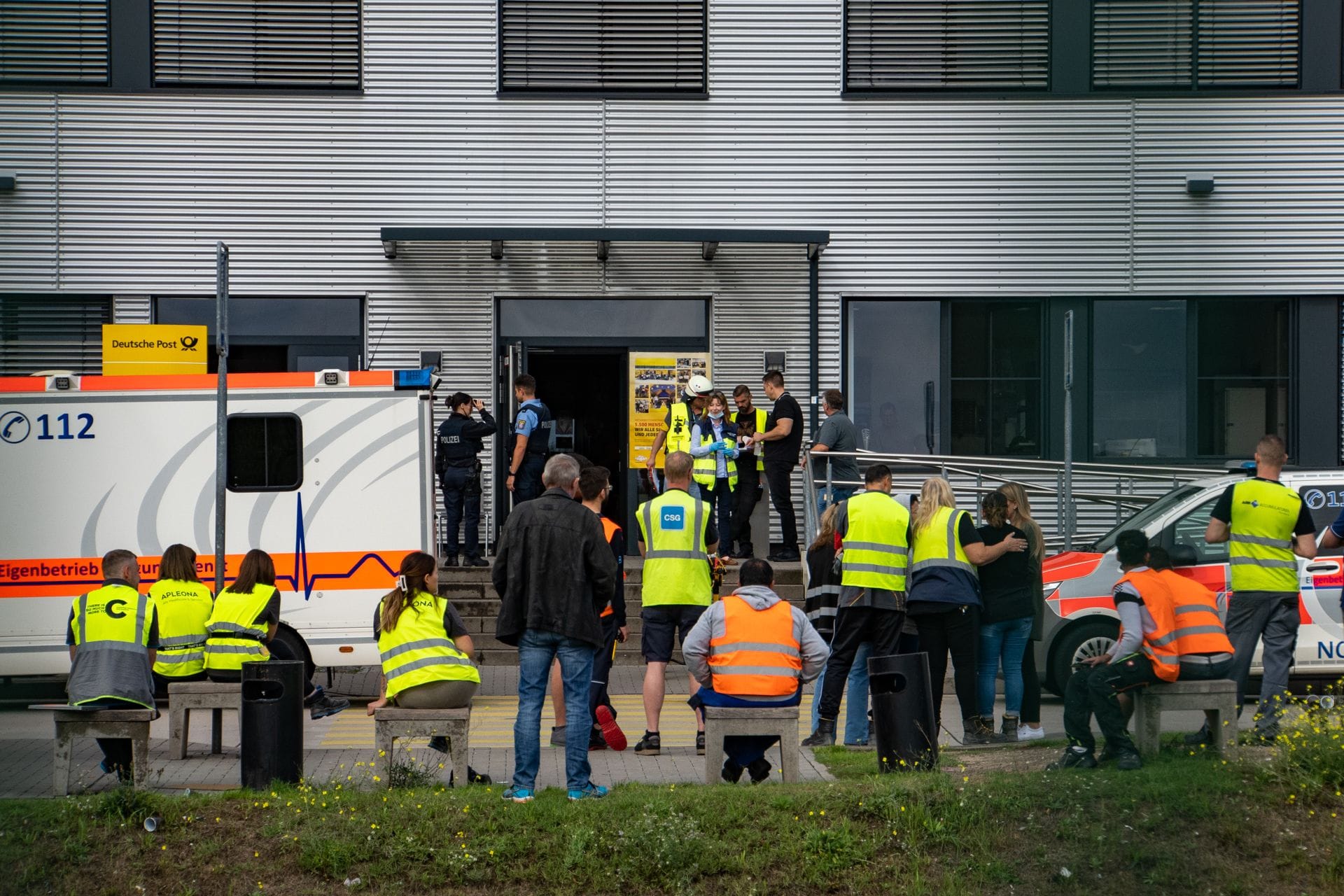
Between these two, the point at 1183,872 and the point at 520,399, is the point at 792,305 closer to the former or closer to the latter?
the point at 520,399

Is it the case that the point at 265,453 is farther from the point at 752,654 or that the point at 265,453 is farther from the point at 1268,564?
the point at 1268,564

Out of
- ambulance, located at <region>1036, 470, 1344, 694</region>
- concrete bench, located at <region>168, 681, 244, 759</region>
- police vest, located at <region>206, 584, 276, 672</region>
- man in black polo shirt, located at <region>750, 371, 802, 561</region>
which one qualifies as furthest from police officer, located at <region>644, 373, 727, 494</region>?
concrete bench, located at <region>168, 681, 244, 759</region>

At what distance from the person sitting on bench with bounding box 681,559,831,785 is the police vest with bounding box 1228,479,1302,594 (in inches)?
118

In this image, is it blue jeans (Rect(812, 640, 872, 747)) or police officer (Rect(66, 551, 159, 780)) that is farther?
blue jeans (Rect(812, 640, 872, 747))

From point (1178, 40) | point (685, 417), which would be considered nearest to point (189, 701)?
point (685, 417)

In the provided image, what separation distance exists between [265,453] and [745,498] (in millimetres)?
5368

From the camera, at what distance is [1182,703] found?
8.23 metres

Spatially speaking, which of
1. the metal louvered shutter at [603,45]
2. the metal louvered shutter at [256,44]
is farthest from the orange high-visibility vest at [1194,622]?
the metal louvered shutter at [256,44]

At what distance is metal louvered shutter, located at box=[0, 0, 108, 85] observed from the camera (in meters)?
16.7

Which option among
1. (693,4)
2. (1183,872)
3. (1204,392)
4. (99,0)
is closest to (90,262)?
(99,0)

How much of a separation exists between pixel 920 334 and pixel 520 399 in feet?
18.1

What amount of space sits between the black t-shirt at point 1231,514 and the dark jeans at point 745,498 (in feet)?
21.5

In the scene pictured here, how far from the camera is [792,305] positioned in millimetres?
17625

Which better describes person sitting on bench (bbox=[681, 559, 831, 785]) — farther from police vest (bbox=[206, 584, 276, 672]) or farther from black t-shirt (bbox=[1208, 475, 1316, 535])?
police vest (bbox=[206, 584, 276, 672])
